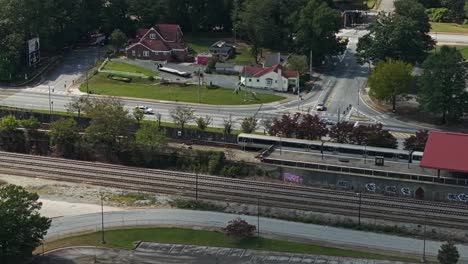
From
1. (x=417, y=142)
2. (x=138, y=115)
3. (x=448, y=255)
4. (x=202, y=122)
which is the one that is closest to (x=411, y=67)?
(x=417, y=142)

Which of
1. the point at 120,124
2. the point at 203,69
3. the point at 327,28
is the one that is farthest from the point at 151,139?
the point at 327,28

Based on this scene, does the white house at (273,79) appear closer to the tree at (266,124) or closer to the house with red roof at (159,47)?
the tree at (266,124)

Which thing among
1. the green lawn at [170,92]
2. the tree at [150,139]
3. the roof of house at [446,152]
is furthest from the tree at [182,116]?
the roof of house at [446,152]

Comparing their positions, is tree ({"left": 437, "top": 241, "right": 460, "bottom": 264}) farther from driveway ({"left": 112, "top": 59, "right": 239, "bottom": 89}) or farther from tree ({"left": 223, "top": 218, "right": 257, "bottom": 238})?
driveway ({"left": 112, "top": 59, "right": 239, "bottom": 89})

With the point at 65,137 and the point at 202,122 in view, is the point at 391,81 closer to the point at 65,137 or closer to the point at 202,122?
the point at 202,122

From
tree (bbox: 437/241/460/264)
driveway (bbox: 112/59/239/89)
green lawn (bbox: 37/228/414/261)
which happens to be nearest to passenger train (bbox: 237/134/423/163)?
green lawn (bbox: 37/228/414/261)
